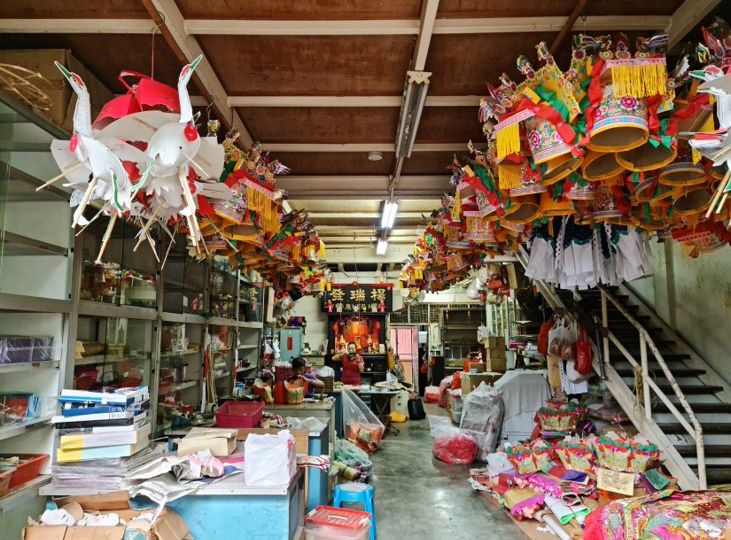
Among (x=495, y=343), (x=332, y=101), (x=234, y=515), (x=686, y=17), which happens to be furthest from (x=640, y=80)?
(x=495, y=343)

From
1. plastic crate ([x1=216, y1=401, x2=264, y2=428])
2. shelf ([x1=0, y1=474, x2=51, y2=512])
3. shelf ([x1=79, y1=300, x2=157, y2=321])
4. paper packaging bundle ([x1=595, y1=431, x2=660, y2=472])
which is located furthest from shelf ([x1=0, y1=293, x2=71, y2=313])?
paper packaging bundle ([x1=595, y1=431, x2=660, y2=472])

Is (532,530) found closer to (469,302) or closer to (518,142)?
(518,142)

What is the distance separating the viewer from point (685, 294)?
587cm

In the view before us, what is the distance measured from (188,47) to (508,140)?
189 centimetres

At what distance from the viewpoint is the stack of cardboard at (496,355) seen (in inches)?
427

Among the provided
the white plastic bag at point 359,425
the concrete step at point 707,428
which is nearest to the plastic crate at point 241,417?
the white plastic bag at point 359,425

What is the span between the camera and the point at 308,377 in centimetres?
686

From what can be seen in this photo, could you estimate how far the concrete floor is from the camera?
459 cm

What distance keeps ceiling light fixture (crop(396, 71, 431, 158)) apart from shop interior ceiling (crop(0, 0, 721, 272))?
0.08m

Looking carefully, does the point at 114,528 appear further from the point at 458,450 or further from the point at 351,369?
the point at 351,369

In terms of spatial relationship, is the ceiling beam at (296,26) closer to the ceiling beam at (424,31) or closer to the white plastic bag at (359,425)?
the ceiling beam at (424,31)

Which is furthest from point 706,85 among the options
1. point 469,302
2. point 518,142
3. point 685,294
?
point 469,302

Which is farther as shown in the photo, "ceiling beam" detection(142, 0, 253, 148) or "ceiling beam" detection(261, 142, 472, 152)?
"ceiling beam" detection(261, 142, 472, 152)

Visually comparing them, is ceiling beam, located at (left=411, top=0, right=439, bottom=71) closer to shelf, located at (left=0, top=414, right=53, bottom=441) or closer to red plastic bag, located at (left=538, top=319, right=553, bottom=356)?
shelf, located at (left=0, top=414, right=53, bottom=441)
